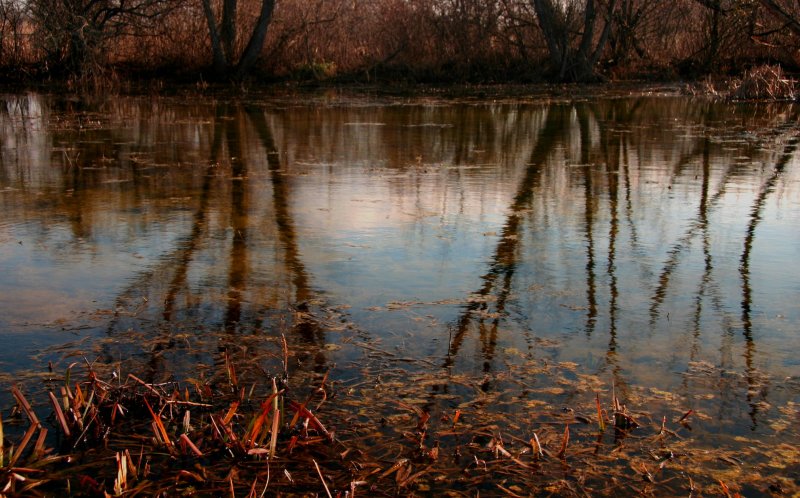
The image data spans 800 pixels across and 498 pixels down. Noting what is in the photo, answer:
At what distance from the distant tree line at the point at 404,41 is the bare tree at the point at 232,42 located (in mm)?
30

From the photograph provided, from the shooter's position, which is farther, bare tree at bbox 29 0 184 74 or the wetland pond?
bare tree at bbox 29 0 184 74

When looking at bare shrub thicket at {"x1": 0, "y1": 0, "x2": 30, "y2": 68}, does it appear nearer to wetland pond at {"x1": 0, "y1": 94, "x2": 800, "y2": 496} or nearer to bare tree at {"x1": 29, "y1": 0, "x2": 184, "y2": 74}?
bare tree at {"x1": 29, "y1": 0, "x2": 184, "y2": 74}

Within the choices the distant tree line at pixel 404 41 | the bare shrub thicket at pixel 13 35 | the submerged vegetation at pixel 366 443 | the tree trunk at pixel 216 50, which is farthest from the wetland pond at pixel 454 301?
the distant tree line at pixel 404 41

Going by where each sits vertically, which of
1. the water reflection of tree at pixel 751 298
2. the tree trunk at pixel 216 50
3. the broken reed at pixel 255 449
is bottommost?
the broken reed at pixel 255 449

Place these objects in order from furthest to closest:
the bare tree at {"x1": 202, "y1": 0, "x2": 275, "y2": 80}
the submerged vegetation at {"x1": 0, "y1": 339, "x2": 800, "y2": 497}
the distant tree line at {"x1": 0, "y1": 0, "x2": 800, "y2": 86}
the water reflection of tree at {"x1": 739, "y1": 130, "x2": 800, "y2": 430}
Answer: the bare tree at {"x1": 202, "y1": 0, "x2": 275, "y2": 80}, the distant tree line at {"x1": 0, "y1": 0, "x2": 800, "y2": 86}, the water reflection of tree at {"x1": 739, "y1": 130, "x2": 800, "y2": 430}, the submerged vegetation at {"x1": 0, "y1": 339, "x2": 800, "y2": 497}

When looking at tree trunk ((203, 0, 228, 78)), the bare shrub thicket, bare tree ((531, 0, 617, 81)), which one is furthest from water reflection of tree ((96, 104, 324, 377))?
bare tree ((531, 0, 617, 81))

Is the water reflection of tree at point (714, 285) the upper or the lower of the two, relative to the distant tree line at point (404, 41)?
lower

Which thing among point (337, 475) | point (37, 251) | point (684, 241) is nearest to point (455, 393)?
point (337, 475)

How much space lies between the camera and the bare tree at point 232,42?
23.7m

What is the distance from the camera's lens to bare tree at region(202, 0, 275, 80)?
2370 centimetres

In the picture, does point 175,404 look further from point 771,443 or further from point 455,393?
point 771,443

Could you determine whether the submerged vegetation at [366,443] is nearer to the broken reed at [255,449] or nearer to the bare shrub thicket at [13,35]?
the broken reed at [255,449]

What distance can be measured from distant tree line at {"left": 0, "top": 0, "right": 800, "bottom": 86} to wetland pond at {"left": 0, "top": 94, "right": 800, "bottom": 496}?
50.6ft

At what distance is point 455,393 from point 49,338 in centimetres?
181
